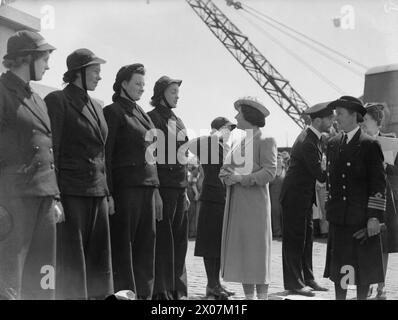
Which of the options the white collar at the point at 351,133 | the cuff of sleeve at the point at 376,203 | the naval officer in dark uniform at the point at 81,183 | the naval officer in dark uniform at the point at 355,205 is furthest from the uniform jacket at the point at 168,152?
the cuff of sleeve at the point at 376,203

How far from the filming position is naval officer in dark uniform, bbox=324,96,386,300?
4.89m

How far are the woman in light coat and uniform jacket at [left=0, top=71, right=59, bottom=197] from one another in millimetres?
1817

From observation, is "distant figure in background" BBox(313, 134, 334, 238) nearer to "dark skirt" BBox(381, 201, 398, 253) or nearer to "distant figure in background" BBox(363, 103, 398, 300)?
"distant figure in background" BBox(363, 103, 398, 300)

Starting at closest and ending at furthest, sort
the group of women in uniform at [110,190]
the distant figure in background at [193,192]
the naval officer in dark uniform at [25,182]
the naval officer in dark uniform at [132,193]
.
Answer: the naval officer in dark uniform at [25,182] < the group of women in uniform at [110,190] < the naval officer in dark uniform at [132,193] < the distant figure in background at [193,192]

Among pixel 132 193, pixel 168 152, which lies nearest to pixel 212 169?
pixel 168 152

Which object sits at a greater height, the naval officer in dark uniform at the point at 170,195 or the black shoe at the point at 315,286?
the naval officer in dark uniform at the point at 170,195

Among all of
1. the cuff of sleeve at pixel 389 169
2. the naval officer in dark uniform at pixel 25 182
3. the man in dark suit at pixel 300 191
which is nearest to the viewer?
the naval officer in dark uniform at pixel 25 182

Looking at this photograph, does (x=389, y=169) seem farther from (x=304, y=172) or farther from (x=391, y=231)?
(x=304, y=172)

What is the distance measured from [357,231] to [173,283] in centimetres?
173

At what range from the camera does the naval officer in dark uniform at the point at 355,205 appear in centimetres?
489

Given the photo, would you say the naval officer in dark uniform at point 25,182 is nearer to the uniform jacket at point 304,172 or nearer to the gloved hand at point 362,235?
the gloved hand at point 362,235

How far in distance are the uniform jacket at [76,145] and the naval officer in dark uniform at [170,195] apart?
0.94 meters

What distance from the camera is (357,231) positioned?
495 cm
